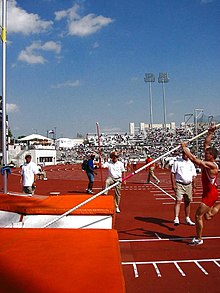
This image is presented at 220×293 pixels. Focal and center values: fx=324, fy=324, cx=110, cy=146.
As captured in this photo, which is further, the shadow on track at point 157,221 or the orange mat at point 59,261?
the shadow on track at point 157,221

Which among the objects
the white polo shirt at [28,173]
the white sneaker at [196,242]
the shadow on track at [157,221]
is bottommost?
the shadow on track at [157,221]

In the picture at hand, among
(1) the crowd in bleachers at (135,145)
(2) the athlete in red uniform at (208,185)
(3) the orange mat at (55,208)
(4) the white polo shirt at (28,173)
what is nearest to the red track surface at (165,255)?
(2) the athlete in red uniform at (208,185)

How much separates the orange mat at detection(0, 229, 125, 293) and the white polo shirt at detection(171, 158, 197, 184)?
3385 mm

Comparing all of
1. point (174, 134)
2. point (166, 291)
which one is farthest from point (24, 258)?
point (174, 134)

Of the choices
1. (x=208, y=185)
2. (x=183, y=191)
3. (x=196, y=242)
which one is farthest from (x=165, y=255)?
(x=183, y=191)

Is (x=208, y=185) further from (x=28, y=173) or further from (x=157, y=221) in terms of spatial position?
(x=28, y=173)

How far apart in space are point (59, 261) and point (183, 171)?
4.46 meters

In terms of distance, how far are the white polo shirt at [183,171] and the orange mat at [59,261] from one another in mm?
3385

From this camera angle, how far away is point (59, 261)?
8.40 feet

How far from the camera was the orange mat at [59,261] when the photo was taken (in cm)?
206

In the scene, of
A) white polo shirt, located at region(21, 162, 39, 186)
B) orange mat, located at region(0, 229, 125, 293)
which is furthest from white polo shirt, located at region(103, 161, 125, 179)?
orange mat, located at region(0, 229, 125, 293)

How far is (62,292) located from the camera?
77.6 inches

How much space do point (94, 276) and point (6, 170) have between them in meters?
5.10

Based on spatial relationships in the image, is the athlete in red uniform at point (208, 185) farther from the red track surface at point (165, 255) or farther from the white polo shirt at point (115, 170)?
the white polo shirt at point (115, 170)
